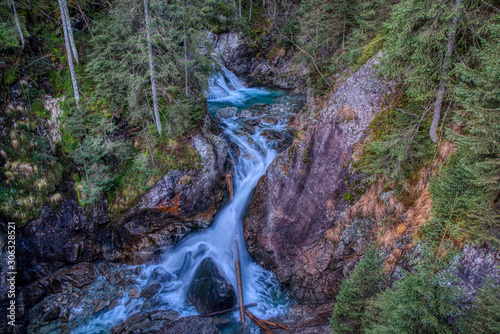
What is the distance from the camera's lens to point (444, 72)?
21.1ft

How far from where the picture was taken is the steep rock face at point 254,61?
29281mm

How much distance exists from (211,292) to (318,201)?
635 centimetres

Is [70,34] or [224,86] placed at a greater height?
[70,34]

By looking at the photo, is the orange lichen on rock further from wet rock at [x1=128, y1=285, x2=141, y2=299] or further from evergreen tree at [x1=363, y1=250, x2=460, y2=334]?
evergreen tree at [x1=363, y1=250, x2=460, y2=334]

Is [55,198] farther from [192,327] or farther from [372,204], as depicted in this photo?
[372,204]

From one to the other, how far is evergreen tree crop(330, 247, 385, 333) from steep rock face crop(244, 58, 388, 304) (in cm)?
265

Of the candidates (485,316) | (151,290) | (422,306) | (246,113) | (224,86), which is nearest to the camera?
(485,316)

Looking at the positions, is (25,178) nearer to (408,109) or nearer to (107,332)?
(107,332)

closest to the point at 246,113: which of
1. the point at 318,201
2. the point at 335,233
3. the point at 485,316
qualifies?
the point at 318,201

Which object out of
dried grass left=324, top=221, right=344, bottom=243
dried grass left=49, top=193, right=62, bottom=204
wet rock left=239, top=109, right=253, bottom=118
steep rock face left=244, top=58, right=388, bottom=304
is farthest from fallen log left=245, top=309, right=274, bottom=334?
wet rock left=239, top=109, right=253, bottom=118

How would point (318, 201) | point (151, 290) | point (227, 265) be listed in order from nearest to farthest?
1. point (318, 201)
2. point (151, 290)
3. point (227, 265)

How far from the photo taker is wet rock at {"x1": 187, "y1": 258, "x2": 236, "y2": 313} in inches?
426

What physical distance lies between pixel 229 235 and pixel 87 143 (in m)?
8.84

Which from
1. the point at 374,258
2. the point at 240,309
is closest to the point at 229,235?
the point at 240,309
